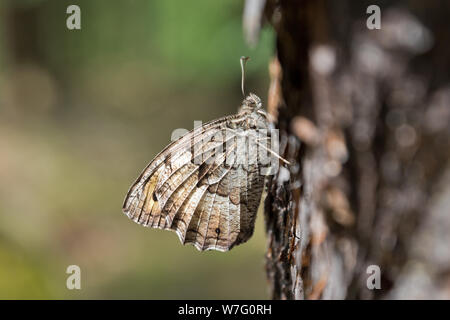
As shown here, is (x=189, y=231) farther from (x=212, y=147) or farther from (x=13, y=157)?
(x=13, y=157)

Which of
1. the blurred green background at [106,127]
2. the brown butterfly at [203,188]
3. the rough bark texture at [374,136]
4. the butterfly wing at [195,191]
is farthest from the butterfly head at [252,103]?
the blurred green background at [106,127]

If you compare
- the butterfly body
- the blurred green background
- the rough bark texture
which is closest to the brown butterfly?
the butterfly body

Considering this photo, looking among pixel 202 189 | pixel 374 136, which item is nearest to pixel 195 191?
pixel 202 189

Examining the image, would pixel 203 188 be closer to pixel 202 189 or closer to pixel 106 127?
pixel 202 189

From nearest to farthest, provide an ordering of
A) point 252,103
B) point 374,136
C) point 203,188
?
point 374,136, point 252,103, point 203,188

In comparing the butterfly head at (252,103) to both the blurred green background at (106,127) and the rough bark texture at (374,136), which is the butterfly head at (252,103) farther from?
the blurred green background at (106,127)

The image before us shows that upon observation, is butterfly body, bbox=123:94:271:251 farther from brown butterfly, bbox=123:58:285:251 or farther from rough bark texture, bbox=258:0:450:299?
rough bark texture, bbox=258:0:450:299
